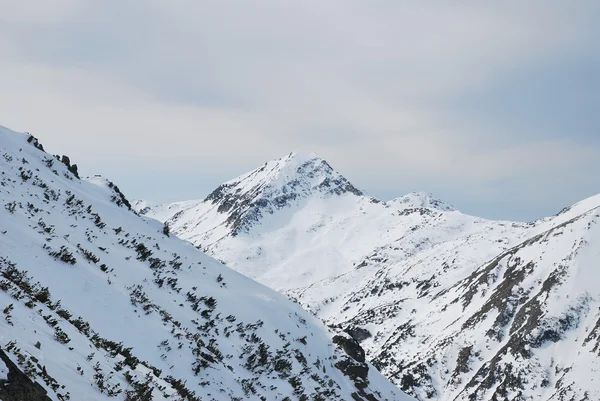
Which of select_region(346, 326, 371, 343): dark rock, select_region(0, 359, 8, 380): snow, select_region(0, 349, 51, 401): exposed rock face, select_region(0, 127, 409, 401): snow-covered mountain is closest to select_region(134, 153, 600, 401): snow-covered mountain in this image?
select_region(346, 326, 371, 343): dark rock

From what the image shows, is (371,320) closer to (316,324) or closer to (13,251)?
(316,324)

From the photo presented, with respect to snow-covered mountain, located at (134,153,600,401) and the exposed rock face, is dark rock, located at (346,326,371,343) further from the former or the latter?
the exposed rock face

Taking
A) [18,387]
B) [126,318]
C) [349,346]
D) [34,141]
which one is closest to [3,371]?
[18,387]

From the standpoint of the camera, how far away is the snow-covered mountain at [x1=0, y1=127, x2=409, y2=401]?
8.84m

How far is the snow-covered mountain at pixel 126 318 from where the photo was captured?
8.84m

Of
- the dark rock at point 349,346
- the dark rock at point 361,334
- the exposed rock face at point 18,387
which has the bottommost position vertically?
the dark rock at point 361,334

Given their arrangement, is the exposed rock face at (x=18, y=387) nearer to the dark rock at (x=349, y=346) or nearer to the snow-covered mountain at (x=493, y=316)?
the dark rock at (x=349, y=346)

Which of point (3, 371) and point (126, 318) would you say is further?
point (126, 318)

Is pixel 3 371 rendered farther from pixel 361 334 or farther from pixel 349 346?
pixel 361 334

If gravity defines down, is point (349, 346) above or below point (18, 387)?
below

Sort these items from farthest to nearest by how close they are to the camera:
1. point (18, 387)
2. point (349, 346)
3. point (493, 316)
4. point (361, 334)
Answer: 1. point (361, 334)
2. point (493, 316)
3. point (349, 346)
4. point (18, 387)

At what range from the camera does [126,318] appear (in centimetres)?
1544

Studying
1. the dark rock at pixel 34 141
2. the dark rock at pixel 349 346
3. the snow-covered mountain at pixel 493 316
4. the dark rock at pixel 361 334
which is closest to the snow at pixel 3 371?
the dark rock at pixel 349 346

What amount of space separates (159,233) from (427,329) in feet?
314
